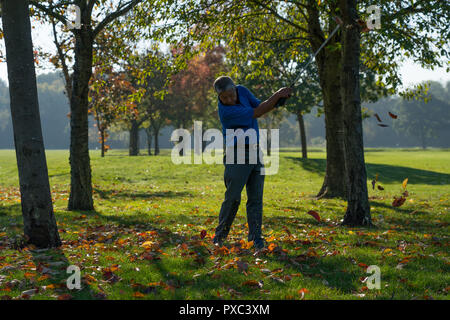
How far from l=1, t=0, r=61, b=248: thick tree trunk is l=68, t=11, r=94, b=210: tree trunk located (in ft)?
14.1

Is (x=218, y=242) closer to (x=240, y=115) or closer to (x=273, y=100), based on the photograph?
(x=240, y=115)

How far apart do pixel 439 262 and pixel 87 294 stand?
178 inches

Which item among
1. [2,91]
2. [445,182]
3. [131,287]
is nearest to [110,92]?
[131,287]

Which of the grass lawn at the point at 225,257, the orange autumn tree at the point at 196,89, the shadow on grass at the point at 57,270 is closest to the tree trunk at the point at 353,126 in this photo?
the grass lawn at the point at 225,257

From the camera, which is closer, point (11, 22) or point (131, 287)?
point (131, 287)

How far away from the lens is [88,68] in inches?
422

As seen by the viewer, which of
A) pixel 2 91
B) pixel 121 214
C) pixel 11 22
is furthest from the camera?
pixel 2 91

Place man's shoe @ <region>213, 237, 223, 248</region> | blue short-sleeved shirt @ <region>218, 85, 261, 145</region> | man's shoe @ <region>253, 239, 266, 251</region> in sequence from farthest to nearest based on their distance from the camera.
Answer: man's shoe @ <region>213, 237, 223, 248</region> → man's shoe @ <region>253, 239, 266, 251</region> → blue short-sleeved shirt @ <region>218, 85, 261, 145</region>

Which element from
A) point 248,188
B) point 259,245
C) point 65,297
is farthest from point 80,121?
point 65,297

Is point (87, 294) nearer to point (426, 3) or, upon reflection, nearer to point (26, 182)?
point (26, 182)

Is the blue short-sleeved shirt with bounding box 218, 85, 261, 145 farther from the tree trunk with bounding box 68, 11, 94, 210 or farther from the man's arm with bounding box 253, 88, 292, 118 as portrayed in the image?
the tree trunk with bounding box 68, 11, 94, 210

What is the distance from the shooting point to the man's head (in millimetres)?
5793

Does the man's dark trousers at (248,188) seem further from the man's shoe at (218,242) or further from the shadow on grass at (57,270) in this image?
the shadow on grass at (57,270)

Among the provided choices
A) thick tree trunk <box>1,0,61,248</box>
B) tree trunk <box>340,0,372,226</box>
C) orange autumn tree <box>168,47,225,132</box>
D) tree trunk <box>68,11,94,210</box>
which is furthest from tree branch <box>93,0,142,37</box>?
orange autumn tree <box>168,47,225,132</box>
